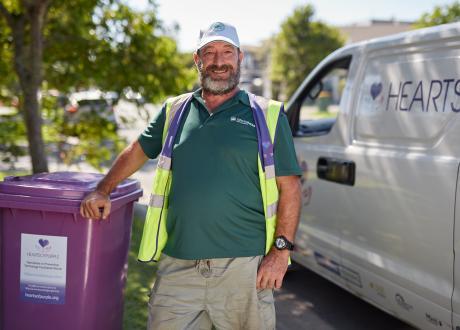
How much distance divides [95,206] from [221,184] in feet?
2.17

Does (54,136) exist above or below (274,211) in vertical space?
below

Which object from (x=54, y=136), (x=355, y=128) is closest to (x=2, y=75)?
(x=54, y=136)

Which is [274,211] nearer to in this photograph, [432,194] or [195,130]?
[195,130]

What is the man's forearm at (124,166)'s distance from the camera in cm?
297

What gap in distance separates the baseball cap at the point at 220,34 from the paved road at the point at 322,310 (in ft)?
7.50

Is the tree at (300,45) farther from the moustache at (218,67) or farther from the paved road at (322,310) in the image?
the moustache at (218,67)

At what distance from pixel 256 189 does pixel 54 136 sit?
18.7ft

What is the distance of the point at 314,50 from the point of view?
37.0 meters

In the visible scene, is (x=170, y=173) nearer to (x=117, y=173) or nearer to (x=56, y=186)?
(x=117, y=173)

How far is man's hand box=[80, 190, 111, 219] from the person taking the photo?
114 inches

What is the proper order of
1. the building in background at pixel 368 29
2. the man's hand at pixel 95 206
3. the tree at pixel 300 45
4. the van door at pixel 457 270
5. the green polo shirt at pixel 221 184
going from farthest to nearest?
the building in background at pixel 368 29, the tree at pixel 300 45, the van door at pixel 457 270, the man's hand at pixel 95 206, the green polo shirt at pixel 221 184

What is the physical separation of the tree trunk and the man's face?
3.89 m

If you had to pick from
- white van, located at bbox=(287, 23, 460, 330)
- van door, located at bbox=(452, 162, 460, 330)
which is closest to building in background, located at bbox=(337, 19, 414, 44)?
white van, located at bbox=(287, 23, 460, 330)

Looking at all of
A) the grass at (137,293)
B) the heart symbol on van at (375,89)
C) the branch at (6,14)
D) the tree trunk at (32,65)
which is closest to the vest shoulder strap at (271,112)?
the heart symbol on van at (375,89)
